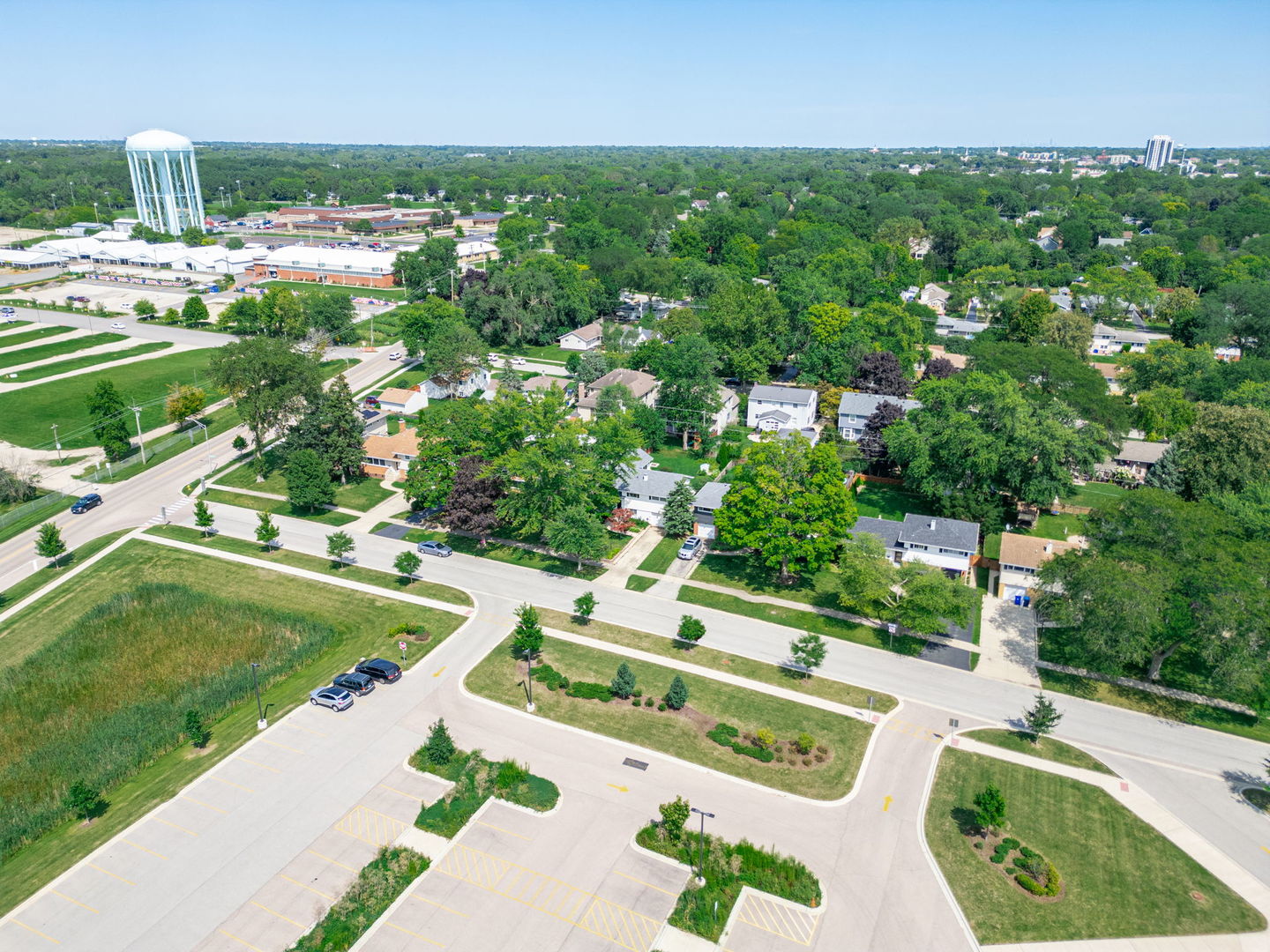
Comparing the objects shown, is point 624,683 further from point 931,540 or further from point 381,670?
point 931,540

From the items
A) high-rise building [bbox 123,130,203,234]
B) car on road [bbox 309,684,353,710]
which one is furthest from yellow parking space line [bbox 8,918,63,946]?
high-rise building [bbox 123,130,203,234]

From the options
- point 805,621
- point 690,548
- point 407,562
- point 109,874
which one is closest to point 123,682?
point 109,874

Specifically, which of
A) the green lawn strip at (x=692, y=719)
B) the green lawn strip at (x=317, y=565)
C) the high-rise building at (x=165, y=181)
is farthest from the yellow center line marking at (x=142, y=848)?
the high-rise building at (x=165, y=181)

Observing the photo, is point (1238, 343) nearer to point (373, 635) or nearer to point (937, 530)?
point (937, 530)

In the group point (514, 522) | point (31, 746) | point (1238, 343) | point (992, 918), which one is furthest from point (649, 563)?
point (1238, 343)

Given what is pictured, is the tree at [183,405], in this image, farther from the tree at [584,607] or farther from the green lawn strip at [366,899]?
the green lawn strip at [366,899]

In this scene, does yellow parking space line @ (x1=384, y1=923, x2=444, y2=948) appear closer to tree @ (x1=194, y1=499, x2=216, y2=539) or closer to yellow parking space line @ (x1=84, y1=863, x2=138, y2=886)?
yellow parking space line @ (x1=84, y1=863, x2=138, y2=886)
